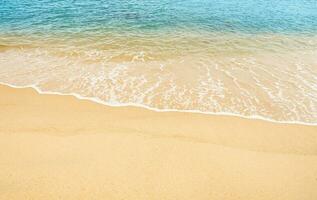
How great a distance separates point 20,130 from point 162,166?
306 cm

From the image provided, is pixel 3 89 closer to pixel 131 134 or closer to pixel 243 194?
pixel 131 134

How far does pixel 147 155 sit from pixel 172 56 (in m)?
5.97

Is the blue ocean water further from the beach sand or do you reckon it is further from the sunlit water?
the beach sand

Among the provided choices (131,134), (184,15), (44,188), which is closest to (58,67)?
(131,134)

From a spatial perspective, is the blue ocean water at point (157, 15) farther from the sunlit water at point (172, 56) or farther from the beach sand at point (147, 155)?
the beach sand at point (147, 155)

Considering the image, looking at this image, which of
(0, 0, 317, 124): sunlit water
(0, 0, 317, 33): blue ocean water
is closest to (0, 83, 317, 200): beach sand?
(0, 0, 317, 124): sunlit water

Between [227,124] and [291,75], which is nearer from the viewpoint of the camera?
[227,124]

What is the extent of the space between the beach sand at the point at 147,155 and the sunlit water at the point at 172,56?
791 millimetres

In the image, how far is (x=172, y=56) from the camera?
33.4 ft

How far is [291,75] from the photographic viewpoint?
27.9 feet

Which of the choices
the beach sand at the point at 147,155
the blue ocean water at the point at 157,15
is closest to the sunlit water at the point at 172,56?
the blue ocean water at the point at 157,15

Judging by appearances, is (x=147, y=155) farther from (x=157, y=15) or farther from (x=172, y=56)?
(x=157, y=15)

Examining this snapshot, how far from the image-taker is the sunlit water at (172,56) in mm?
7121

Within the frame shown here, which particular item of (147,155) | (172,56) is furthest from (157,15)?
(147,155)
